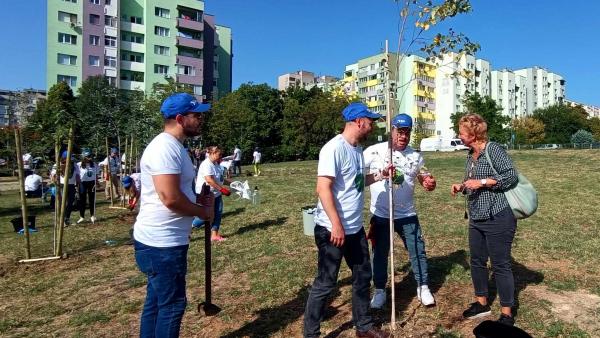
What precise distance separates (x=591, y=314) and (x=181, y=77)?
191 ft

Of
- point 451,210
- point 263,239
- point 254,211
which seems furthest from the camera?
point 254,211

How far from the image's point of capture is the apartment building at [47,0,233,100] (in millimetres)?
49906

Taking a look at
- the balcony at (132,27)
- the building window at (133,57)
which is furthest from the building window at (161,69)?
the balcony at (132,27)

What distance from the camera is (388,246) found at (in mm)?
4441

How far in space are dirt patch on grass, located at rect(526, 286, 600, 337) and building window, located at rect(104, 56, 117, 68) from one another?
56231 millimetres

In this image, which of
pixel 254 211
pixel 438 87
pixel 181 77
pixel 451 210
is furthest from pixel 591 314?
pixel 438 87

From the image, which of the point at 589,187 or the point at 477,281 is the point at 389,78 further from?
the point at 589,187

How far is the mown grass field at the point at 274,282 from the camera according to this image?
4.23 metres

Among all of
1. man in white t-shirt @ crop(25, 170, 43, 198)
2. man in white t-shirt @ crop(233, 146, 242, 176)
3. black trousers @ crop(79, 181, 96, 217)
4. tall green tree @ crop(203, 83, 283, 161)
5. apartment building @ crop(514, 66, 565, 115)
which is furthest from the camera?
apartment building @ crop(514, 66, 565, 115)

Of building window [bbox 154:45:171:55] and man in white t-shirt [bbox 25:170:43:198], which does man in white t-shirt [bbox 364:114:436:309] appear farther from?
building window [bbox 154:45:171:55]

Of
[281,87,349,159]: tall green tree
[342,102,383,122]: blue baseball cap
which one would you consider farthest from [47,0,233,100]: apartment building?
[342,102,383,122]: blue baseball cap

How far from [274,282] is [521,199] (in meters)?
3.02

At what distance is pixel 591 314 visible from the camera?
14.0 feet

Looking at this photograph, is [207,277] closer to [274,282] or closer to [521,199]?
[274,282]
